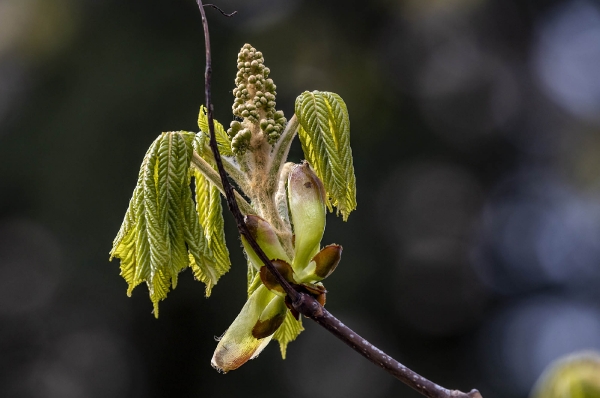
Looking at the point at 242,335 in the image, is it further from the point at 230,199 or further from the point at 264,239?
the point at 230,199

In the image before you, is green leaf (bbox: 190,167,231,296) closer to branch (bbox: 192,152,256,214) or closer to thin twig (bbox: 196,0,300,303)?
branch (bbox: 192,152,256,214)

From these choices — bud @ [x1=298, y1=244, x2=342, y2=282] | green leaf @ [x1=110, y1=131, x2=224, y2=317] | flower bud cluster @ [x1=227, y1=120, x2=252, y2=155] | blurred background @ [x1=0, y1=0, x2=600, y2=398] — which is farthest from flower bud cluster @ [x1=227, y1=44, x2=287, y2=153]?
blurred background @ [x1=0, y1=0, x2=600, y2=398]

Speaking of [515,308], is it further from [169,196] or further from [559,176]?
[169,196]

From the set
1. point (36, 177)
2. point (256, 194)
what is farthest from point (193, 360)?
point (256, 194)

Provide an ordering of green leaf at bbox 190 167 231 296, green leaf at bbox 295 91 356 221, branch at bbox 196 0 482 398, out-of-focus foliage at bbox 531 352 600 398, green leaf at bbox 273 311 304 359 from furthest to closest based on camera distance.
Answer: green leaf at bbox 273 311 304 359
green leaf at bbox 190 167 231 296
green leaf at bbox 295 91 356 221
branch at bbox 196 0 482 398
out-of-focus foliage at bbox 531 352 600 398

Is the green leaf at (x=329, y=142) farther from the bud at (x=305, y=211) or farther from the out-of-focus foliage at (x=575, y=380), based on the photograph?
the out-of-focus foliage at (x=575, y=380)

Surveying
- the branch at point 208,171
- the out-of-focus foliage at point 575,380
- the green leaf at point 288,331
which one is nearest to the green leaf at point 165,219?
the branch at point 208,171

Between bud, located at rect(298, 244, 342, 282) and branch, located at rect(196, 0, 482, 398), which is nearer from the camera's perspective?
branch, located at rect(196, 0, 482, 398)
